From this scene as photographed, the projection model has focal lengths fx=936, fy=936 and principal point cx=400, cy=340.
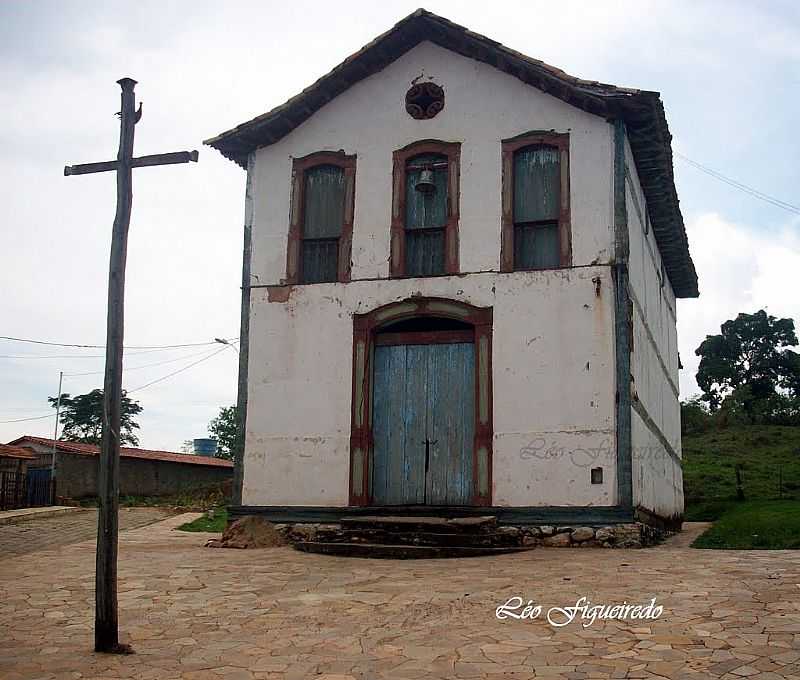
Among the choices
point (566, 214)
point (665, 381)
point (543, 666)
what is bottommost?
point (543, 666)

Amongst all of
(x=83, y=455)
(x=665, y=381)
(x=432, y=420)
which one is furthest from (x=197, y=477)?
(x=432, y=420)

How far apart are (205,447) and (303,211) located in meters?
42.2

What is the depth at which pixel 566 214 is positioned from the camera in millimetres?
14789

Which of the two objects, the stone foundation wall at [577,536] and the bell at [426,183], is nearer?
the stone foundation wall at [577,536]

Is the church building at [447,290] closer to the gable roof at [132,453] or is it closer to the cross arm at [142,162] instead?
the cross arm at [142,162]

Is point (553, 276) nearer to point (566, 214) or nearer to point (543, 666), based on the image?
point (566, 214)

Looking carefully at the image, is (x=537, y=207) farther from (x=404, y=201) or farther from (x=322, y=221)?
(x=322, y=221)

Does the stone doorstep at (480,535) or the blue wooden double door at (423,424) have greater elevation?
the blue wooden double door at (423,424)

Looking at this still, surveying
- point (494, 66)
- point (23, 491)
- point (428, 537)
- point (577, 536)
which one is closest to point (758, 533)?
point (577, 536)

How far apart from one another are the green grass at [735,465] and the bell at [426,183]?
13.3m

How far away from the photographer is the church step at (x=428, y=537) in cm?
1333

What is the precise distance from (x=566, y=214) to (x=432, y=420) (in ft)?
12.8

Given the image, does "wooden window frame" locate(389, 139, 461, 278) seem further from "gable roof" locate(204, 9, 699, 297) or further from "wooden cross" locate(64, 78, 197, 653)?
"wooden cross" locate(64, 78, 197, 653)

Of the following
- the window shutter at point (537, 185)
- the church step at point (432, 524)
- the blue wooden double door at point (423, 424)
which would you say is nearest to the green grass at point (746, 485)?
the church step at point (432, 524)
